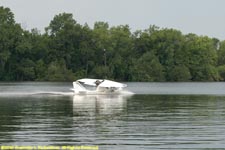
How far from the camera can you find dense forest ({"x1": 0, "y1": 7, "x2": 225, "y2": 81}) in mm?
159750

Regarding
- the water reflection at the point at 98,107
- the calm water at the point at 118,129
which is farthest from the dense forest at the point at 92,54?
the calm water at the point at 118,129

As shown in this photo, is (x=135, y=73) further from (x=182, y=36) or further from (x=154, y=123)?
(x=154, y=123)

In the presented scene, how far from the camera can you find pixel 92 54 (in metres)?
161

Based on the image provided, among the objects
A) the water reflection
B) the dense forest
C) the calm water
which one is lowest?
the water reflection

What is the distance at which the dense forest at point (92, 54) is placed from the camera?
15975cm

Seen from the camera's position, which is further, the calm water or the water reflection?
the water reflection

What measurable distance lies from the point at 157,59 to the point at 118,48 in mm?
11082

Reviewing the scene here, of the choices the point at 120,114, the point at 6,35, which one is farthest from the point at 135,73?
the point at 120,114

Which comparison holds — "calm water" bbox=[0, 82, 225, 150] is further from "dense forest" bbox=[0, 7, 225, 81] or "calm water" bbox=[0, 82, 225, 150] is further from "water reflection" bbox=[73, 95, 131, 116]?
"dense forest" bbox=[0, 7, 225, 81]

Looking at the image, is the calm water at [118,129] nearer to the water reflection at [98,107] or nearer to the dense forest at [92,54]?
the water reflection at [98,107]

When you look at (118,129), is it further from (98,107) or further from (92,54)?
(92,54)

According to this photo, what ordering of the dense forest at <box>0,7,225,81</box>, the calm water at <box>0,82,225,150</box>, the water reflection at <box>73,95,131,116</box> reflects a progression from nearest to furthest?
the calm water at <box>0,82,225,150</box>, the water reflection at <box>73,95,131,116</box>, the dense forest at <box>0,7,225,81</box>

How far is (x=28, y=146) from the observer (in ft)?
A: 76.8

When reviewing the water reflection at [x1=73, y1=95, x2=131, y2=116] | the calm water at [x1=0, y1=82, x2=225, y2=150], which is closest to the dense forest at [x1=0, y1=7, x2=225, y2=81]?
the water reflection at [x1=73, y1=95, x2=131, y2=116]
